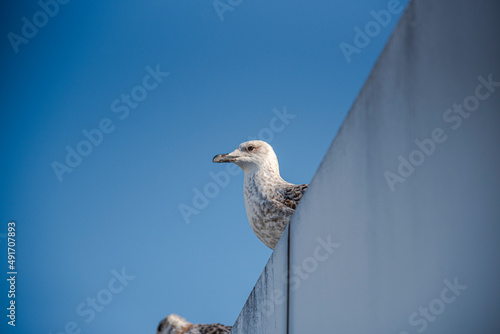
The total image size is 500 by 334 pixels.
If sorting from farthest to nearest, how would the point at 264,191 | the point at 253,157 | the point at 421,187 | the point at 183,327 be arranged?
the point at 183,327 < the point at 253,157 < the point at 264,191 < the point at 421,187

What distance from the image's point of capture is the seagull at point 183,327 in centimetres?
725

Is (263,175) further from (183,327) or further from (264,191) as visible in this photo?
(183,327)

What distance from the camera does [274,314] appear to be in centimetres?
286

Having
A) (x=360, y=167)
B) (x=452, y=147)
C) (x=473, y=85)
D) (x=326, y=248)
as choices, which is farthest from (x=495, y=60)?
(x=326, y=248)

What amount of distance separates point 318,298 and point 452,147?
1.00 metres

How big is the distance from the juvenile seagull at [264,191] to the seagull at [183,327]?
2.38 metres

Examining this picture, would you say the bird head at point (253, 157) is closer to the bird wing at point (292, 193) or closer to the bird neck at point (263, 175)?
the bird neck at point (263, 175)

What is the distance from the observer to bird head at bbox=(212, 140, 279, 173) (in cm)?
576

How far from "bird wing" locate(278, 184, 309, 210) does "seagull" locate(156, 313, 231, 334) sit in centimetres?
257

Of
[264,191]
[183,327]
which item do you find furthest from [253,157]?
[183,327]

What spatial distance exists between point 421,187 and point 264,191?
352 centimetres

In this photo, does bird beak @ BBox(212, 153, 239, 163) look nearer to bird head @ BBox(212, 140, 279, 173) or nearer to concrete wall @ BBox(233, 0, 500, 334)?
bird head @ BBox(212, 140, 279, 173)

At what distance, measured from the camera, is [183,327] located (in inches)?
332

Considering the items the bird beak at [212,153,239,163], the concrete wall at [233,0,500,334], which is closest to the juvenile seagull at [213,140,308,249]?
the bird beak at [212,153,239,163]
